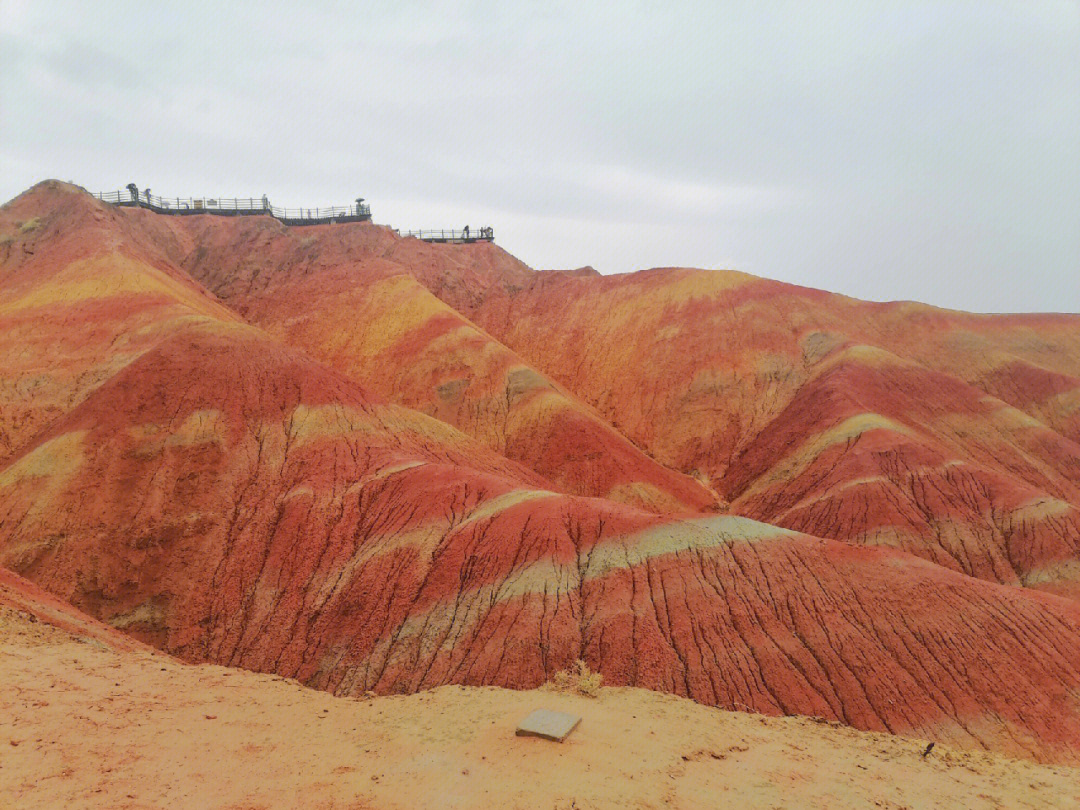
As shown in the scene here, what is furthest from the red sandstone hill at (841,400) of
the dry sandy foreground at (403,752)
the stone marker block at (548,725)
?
the stone marker block at (548,725)

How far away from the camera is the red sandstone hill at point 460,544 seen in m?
16.1

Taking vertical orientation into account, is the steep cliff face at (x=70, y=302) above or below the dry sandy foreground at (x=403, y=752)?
above

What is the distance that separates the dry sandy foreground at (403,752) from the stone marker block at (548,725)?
0.61ft

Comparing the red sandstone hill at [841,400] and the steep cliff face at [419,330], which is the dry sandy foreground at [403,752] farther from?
the steep cliff face at [419,330]

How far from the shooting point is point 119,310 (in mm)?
38156

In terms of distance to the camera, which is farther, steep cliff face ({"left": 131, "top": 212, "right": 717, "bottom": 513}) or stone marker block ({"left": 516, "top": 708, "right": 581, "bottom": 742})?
steep cliff face ({"left": 131, "top": 212, "right": 717, "bottom": 513})

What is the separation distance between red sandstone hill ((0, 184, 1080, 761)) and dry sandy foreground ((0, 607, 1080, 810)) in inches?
91.7

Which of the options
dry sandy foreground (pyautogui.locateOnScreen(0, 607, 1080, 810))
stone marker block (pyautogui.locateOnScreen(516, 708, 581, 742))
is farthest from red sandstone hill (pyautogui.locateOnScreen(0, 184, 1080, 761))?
stone marker block (pyautogui.locateOnScreen(516, 708, 581, 742))

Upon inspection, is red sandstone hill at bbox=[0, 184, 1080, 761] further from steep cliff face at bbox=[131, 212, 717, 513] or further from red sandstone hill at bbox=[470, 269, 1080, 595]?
steep cliff face at bbox=[131, 212, 717, 513]

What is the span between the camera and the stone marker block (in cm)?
1167

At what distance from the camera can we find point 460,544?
21.0 metres

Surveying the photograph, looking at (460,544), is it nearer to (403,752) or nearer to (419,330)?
(403,752)

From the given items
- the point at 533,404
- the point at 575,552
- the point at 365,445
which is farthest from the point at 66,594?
the point at 533,404

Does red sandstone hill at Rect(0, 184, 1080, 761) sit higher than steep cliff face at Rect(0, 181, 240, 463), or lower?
lower
